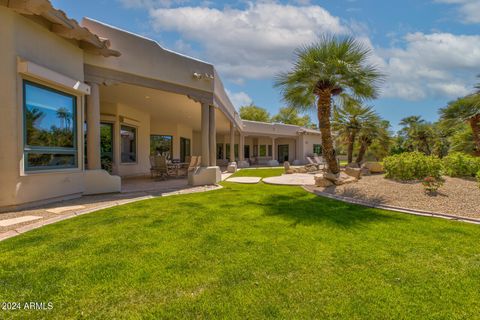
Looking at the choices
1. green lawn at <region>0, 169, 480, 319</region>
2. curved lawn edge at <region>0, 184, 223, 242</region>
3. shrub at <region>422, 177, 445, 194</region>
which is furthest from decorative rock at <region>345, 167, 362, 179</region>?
curved lawn edge at <region>0, 184, 223, 242</region>

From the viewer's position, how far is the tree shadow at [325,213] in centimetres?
476

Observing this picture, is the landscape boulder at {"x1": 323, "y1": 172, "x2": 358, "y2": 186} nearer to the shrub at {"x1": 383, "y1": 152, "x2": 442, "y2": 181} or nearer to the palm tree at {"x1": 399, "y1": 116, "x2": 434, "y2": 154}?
the shrub at {"x1": 383, "y1": 152, "x2": 442, "y2": 181}

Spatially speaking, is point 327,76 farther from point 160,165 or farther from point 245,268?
point 160,165

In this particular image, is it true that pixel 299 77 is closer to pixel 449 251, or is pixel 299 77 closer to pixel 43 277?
pixel 449 251

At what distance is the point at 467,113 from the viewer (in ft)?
46.1

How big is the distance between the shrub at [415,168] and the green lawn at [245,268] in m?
3.93

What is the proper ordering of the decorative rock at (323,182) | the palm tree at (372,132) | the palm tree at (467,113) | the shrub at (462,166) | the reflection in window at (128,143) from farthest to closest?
the palm tree at (372,132) < the palm tree at (467,113) < the reflection in window at (128,143) < the decorative rock at (323,182) < the shrub at (462,166)

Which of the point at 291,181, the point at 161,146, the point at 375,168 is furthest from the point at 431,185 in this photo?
the point at 161,146

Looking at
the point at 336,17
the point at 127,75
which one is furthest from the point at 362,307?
the point at 336,17

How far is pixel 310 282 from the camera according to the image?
2.54m

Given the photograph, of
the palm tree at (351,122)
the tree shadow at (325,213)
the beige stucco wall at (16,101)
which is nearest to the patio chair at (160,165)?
the beige stucco wall at (16,101)

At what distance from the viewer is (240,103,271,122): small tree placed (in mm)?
47394

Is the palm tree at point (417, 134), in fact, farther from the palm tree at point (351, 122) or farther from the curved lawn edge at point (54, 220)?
the curved lawn edge at point (54, 220)

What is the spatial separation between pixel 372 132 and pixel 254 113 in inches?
1282
